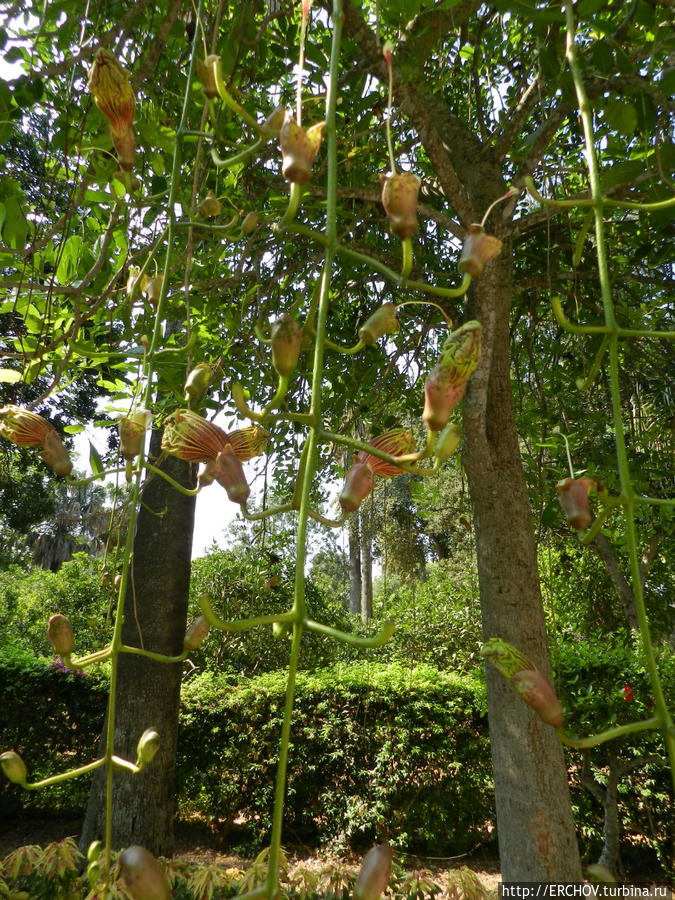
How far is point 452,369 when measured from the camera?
17.8 inches

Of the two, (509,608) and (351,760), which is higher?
(509,608)

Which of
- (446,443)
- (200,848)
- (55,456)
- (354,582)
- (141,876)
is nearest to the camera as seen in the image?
(141,876)

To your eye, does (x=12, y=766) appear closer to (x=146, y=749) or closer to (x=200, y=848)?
(x=146, y=749)

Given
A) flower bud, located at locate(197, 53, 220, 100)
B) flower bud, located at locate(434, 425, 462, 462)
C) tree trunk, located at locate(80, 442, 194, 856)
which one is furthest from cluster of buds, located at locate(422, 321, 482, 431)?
tree trunk, located at locate(80, 442, 194, 856)

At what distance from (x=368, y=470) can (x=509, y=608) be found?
1457 millimetres

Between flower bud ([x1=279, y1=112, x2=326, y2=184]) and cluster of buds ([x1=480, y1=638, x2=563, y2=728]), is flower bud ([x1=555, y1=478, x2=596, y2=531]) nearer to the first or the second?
cluster of buds ([x1=480, y1=638, x2=563, y2=728])

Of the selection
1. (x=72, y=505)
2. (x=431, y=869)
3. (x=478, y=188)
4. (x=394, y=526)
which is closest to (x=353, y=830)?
(x=431, y=869)

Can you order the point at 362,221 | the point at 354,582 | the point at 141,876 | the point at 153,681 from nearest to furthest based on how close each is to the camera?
→ the point at 141,876 < the point at 362,221 < the point at 153,681 < the point at 354,582

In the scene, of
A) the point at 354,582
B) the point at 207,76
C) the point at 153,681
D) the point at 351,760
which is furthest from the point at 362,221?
the point at 354,582

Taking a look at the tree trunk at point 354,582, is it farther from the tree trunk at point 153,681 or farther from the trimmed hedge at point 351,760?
the tree trunk at point 153,681

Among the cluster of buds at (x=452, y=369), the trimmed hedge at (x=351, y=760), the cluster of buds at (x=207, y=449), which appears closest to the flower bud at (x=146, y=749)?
the cluster of buds at (x=207, y=449)

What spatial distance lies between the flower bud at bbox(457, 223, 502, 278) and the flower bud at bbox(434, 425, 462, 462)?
137 millimetres

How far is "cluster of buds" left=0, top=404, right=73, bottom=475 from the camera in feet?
2.06

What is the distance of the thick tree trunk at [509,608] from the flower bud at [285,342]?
1.43 meters
